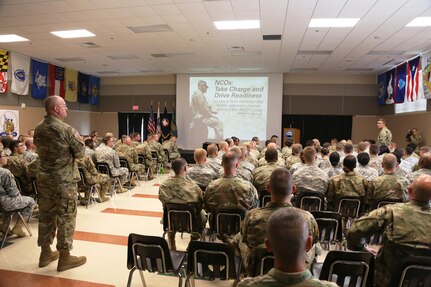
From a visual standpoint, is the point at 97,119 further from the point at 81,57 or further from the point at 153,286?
the point at 153,286

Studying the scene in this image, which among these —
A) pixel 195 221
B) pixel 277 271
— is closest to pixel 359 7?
pixel 195 221

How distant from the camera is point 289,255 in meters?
1.11

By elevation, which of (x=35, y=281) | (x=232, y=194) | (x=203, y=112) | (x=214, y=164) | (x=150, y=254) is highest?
(x=203, y=112)

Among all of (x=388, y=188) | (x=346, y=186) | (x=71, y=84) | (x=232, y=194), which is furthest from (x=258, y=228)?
(x=71, y=84)

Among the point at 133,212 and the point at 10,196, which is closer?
the point at 10,196

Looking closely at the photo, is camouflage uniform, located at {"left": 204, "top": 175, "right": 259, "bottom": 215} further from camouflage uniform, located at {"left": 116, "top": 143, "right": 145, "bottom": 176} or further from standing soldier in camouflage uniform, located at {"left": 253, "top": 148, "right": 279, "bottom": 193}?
camouflage uniform, located at {"left": 116, "top": 143, "right": 145, "bottom": 176}

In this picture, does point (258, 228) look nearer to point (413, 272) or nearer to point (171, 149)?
point (413, 272)

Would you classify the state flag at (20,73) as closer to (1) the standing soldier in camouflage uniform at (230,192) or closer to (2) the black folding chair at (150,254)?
(1) the standing soldier in camouflage uniform at (230,192)

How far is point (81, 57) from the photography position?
10516 millimetres

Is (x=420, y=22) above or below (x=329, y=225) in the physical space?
above

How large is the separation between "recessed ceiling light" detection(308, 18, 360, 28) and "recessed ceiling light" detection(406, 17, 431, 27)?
115 centimetres

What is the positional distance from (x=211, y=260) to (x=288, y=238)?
1.34m

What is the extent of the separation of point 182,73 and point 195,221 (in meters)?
10.9

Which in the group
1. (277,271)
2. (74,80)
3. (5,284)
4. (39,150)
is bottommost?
(5,284)
